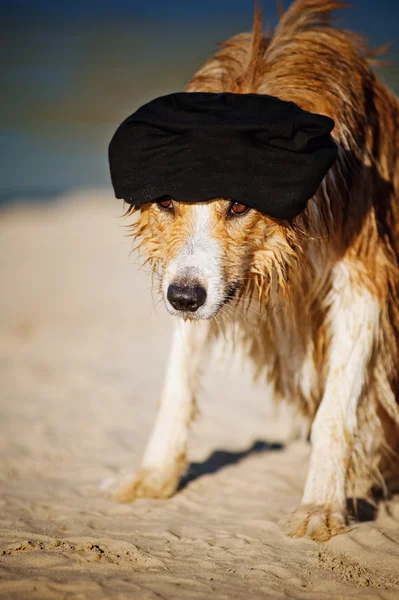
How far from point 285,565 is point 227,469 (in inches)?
77.6

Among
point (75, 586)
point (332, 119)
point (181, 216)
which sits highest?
point (332, 119)

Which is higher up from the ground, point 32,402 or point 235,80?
point 235,80

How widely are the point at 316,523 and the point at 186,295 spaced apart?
1.48m

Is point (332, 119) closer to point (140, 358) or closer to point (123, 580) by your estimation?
point (123, 580)

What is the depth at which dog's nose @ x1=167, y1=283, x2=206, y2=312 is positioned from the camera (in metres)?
3.68

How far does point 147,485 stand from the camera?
4.78 meters

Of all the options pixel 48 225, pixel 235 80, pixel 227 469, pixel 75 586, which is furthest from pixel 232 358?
pixel 48 225

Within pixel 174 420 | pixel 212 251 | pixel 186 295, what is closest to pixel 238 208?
pixel 212 251

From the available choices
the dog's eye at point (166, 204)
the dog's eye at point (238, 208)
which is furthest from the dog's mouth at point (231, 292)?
the dog's eye at point (166, 204)

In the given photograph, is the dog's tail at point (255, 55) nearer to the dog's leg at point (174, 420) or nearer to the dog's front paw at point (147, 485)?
the dog's leg at point (174, 420)

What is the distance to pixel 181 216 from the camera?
3877mm

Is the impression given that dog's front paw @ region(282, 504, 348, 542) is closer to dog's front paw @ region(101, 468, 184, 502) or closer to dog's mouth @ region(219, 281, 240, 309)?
dog's front paw @ region(101, 468, 184, 502)

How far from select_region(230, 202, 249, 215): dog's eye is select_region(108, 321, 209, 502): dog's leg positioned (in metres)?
1.15

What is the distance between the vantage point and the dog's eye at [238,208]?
12.5ft
